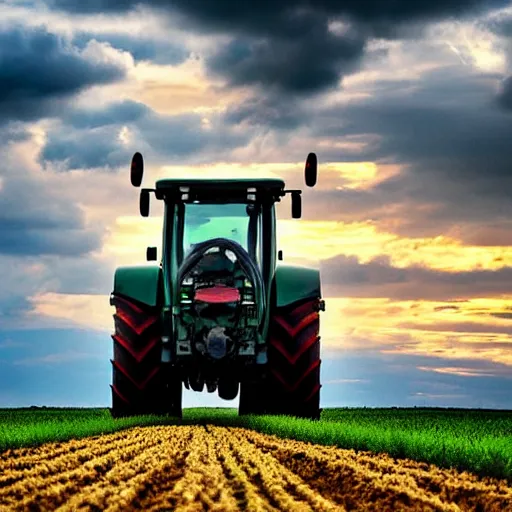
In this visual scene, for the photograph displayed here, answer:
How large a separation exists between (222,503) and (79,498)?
110cm

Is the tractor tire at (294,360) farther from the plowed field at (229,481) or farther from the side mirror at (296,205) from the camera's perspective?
the plowed field at (229,481)

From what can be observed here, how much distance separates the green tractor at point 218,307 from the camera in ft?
52.2

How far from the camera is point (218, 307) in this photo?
51.6ft

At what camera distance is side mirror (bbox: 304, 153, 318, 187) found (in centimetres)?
1511

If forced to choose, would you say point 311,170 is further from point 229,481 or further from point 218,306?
point 229,481

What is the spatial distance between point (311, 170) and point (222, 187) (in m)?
1.84

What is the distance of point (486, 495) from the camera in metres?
8.24

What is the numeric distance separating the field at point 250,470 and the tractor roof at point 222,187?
159 inches

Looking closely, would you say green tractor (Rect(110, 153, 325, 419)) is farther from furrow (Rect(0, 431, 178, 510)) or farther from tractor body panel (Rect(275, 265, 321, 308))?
furrow (Rect(0, 431, 178, 510))

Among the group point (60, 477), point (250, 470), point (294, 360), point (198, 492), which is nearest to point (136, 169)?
point (294, 360)

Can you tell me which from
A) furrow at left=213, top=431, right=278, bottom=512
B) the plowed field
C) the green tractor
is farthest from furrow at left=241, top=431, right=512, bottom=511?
the green tractor

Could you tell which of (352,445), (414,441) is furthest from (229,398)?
(414,441)

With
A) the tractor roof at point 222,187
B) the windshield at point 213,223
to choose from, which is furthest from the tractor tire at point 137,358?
the tractor roof at point 222,187

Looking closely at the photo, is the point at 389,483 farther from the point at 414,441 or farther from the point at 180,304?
the point at 180,304
